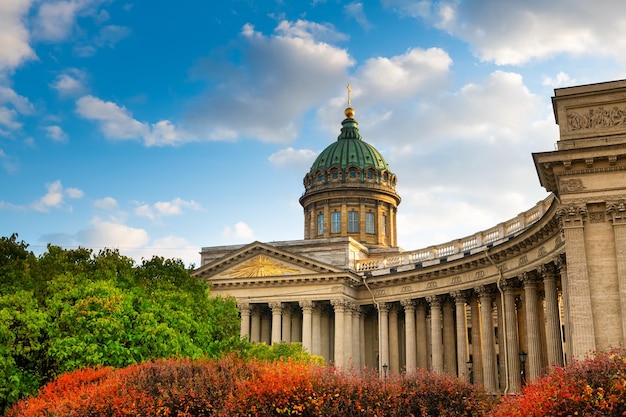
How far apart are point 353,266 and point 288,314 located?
8263 millimetres

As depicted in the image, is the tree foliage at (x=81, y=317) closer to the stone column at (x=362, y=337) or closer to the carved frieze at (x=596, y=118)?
the carved frieze at (x=596, y=118)

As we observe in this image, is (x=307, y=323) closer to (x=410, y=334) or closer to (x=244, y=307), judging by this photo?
(x=244, y=307)

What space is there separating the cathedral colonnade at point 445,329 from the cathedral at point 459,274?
11cm

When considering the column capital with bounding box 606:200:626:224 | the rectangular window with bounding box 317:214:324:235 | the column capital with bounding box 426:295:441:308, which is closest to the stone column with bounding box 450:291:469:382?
the column capital with bounding box 426:295:441:308

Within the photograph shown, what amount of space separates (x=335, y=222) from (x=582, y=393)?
69615 mm

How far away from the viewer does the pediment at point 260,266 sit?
66875 mm

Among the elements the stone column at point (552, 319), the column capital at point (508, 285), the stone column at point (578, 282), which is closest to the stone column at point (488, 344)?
the column capital at point (508, 285)

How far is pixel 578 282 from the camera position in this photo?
98.8ft

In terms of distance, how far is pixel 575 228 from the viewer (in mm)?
30641

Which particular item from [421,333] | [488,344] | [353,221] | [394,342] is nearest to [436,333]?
[421,333]

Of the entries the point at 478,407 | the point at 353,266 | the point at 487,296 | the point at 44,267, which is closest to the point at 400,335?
the point at 353,266

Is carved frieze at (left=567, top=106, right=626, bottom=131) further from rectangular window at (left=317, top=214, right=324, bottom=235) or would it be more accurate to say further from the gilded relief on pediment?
rectangular window at (left=317, top=214, right=324, bottom=235)

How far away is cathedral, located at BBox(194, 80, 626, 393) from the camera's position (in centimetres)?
3033

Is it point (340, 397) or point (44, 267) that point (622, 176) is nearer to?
point (340, 397)
